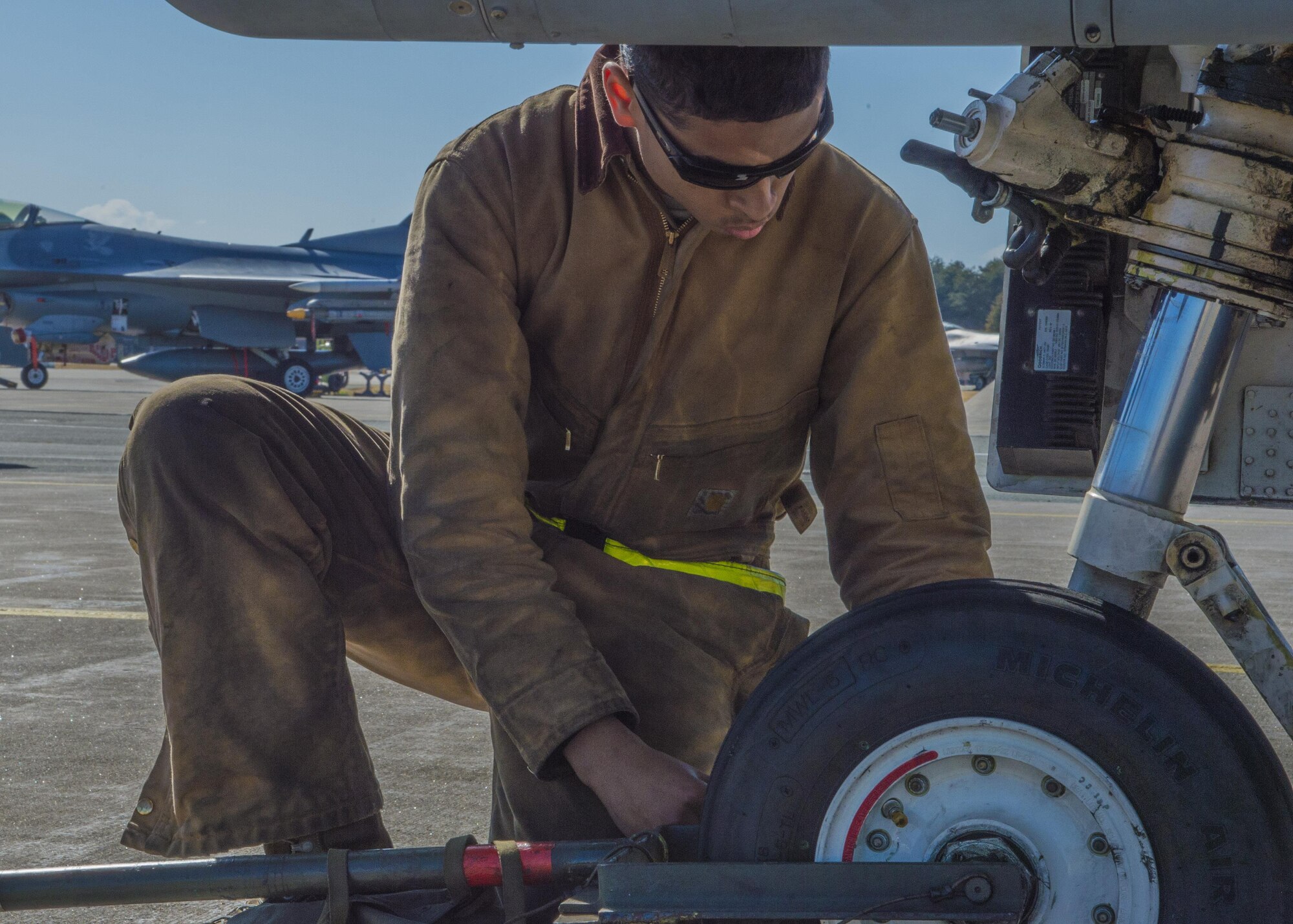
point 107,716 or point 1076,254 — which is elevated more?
point 1076,254

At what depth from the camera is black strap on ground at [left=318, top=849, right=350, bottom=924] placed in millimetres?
1481

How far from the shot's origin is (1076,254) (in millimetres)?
1719

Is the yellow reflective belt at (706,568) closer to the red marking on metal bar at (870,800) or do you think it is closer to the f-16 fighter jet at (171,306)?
the red marking on metal bar at (870,800)

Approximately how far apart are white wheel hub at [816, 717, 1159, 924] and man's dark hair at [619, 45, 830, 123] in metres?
0.78

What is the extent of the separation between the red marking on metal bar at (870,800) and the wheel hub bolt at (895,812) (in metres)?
0.01

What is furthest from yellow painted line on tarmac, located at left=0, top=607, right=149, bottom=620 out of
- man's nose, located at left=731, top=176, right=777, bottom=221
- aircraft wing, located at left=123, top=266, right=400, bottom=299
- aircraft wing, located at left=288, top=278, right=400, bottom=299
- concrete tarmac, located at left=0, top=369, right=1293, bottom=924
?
aircraft wing, located at left=123, top=266, right=400, bottom=299

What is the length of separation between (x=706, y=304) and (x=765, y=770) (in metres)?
0.80

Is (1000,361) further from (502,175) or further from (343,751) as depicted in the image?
(343,751)

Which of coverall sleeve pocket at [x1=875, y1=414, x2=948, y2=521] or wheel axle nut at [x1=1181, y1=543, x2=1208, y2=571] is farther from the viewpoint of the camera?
coverall sleeve pocket at [x1=875, y1=414, x2=948, y2=521]

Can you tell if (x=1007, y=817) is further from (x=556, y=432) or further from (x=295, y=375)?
(x=295, y=375)

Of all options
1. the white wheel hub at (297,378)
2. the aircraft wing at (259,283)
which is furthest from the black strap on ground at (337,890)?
the white wheel hub at (297,378)

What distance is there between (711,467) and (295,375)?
973 inches

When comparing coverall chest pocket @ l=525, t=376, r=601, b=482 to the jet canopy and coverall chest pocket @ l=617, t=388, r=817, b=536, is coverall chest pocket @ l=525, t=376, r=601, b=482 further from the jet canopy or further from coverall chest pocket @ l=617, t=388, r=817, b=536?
the jet canopy

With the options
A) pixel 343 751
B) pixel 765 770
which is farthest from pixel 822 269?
pixel 343 751
